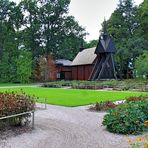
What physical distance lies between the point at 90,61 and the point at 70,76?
31.4 ft

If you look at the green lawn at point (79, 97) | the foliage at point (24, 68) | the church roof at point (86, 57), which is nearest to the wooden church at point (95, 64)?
the church roof at point (86, 57)

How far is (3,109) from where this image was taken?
24.4 ft

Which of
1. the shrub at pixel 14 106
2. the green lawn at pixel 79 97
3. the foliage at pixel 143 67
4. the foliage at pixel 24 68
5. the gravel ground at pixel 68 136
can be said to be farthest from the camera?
the foliage at pixel 24 68

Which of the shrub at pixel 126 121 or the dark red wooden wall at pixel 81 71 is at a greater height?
the dark red wooden wall at pixel 81 71

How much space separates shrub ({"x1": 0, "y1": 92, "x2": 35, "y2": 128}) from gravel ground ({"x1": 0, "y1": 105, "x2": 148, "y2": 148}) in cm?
67

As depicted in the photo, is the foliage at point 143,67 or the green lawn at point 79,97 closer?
the green lawn at point 79,97

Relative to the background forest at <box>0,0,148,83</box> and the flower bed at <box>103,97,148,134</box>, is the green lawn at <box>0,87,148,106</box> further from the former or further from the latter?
the background forest at <box>0,0,148,83</box>

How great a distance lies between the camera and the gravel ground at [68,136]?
649cm

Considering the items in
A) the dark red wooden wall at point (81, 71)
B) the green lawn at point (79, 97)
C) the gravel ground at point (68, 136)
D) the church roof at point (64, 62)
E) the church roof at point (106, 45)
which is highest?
the church roof at point (106, 45)

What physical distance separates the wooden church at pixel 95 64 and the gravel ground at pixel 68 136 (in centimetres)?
3225

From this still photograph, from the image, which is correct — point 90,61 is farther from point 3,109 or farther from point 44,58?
point 3,109

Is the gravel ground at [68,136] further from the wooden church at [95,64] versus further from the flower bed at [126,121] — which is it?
the wooden church at [95,64]

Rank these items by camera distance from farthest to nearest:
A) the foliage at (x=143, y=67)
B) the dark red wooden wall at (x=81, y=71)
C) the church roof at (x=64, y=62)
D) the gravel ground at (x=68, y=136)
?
the church roof at (x=64, y=62), the dark red wooden wall at (x=81, y=71), the foliage at (x=143, y=67), the gravel ground at (x=68, y=136)

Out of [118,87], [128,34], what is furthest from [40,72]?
[118,87]
